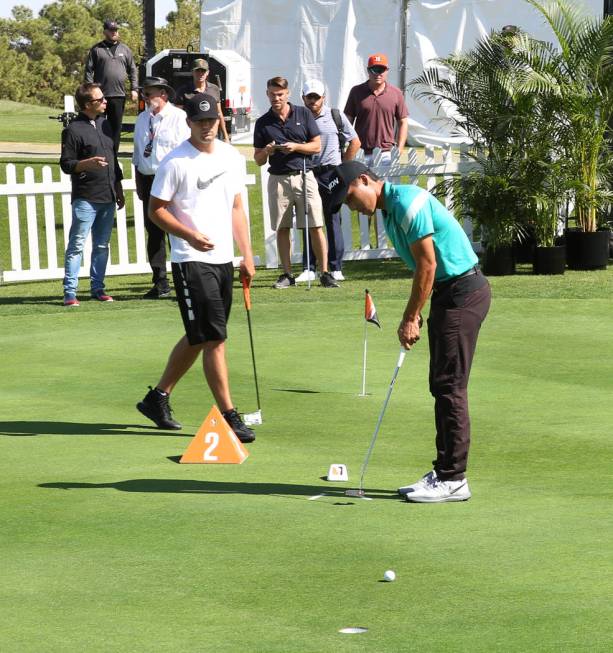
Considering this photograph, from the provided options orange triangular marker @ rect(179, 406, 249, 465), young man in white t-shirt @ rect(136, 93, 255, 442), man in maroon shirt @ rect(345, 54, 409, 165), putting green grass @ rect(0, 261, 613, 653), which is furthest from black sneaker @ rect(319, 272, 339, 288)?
orange triangular marker @ rect(179, 406, 249, 465)

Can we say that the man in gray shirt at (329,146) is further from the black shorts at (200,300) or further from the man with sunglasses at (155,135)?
the black shorts at (200,300)

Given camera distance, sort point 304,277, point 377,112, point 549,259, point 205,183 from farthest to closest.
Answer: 1. point 377,112
2. point 549,259
3. point 304,277
4. point 205,183

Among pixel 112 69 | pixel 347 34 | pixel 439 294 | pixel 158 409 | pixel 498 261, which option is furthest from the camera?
pixel 347 34

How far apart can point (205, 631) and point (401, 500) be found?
2.02m

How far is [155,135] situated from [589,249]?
574cm

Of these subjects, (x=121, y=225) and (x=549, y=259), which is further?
(x=121, y=225)

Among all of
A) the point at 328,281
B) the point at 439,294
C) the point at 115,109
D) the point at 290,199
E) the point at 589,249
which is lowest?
the point at 328,281

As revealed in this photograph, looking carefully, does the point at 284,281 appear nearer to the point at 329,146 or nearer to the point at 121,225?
the point at 329,146

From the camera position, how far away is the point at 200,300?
26.3 ft

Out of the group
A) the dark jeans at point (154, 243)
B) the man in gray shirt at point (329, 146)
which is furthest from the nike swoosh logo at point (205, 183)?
the man in gray shirt at point (329, 146)

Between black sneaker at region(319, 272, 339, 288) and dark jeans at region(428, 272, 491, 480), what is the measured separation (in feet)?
28.4

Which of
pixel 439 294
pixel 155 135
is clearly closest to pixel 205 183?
pixel 439 294

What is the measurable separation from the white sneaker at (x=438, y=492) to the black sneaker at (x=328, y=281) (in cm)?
884

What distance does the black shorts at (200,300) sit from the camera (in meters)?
8.01
